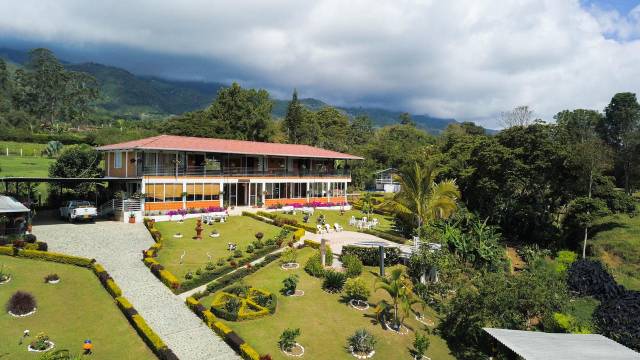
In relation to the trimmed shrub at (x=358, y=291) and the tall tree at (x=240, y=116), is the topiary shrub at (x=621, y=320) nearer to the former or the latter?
the trimmed shrub at (x=358, y=291)

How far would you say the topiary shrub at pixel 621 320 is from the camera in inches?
792

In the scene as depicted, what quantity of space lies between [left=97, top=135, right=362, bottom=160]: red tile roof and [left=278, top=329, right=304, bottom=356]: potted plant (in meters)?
23.3

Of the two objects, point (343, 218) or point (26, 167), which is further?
point (26, 167)

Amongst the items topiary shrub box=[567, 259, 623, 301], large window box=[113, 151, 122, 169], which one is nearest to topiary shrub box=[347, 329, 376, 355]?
topiary shrub box=[567, 259, 623, 301]

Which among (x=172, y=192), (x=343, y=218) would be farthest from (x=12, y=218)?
(x=343, y=218)

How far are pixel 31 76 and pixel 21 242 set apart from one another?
116 metres

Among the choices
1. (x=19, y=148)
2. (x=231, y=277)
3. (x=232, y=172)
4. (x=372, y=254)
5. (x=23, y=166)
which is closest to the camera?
(x=231, y=277)

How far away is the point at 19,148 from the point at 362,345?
70.5 metres

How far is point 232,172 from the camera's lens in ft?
136

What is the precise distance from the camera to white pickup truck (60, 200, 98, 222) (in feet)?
103

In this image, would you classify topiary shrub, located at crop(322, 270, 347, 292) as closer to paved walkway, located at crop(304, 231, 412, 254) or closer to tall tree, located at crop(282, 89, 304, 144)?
paved walkway, located at crop(304, 231, 412, 254)

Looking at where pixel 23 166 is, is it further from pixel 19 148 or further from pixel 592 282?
pixel 592 282

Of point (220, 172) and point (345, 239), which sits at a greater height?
point (220, 172)

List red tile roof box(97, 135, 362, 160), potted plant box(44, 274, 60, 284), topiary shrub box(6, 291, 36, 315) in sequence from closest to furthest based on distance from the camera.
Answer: topiary shrub box(6, 291, 36, 315), potted plant box(44, 274, 60, 284), red tile roof box(97, 135, 362, 160)
